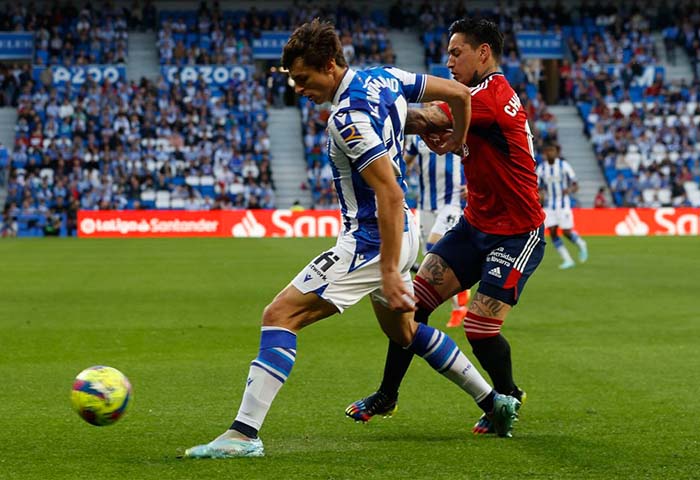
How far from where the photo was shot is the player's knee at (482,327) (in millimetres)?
6449

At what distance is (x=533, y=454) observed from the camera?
575 cm

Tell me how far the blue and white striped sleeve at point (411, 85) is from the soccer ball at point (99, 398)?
2.21 meters

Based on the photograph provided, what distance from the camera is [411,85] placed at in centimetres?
569

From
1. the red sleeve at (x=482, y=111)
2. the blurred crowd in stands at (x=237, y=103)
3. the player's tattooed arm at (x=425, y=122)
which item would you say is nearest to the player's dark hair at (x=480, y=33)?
the red sleeve at (x=482, y=111)

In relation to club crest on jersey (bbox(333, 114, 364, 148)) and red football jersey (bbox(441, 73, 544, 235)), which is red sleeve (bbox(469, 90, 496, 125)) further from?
club crest on jersey (bbox(333, 114, 364, 148))

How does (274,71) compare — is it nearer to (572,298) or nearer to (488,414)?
(572,298)

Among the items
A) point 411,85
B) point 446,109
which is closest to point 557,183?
point 446,109

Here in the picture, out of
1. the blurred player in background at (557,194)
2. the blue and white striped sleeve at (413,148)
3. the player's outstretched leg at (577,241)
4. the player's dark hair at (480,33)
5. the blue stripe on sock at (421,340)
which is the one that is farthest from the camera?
the player's outstretched leg at (577,241)

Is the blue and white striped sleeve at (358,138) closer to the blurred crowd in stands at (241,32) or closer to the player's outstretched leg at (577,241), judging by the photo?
the player's outstretched leg at (577,241)

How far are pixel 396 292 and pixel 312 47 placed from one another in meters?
1.27

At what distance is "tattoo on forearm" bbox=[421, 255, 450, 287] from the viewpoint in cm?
672

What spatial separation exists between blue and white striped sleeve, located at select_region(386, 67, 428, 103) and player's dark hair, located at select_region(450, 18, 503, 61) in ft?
3.21

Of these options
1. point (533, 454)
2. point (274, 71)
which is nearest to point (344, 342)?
point (533, 454)

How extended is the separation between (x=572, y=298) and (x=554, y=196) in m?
6.63
